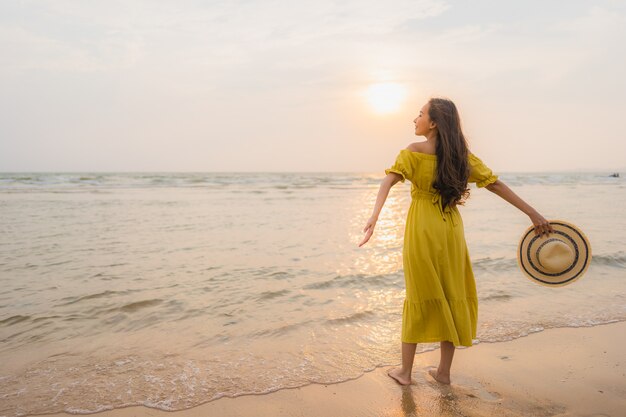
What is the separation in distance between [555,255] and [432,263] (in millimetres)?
967

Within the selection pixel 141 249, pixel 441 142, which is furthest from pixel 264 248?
pixel 441 142

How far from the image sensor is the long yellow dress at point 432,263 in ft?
10.9

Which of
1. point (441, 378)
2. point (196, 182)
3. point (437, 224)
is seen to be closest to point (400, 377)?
point (441, 378)

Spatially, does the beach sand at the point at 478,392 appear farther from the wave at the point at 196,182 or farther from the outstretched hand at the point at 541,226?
the wave at the point at 196,182

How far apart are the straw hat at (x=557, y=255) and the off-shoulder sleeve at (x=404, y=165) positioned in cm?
111

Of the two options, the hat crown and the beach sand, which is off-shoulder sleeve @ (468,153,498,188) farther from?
the beach sand

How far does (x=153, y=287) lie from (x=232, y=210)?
31.7 feet

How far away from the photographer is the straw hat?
11.3 ft

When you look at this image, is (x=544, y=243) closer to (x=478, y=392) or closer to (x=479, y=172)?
(x=479, y=172)

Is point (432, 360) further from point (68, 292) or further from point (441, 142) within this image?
point (68, 292)

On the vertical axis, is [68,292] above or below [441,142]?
below

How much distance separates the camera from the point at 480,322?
489 centimetres

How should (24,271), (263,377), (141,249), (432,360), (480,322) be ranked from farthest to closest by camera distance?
(141,249) → (24,271) → (480,322) → (432,360) → (263,377)

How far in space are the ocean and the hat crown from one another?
3.94ft
